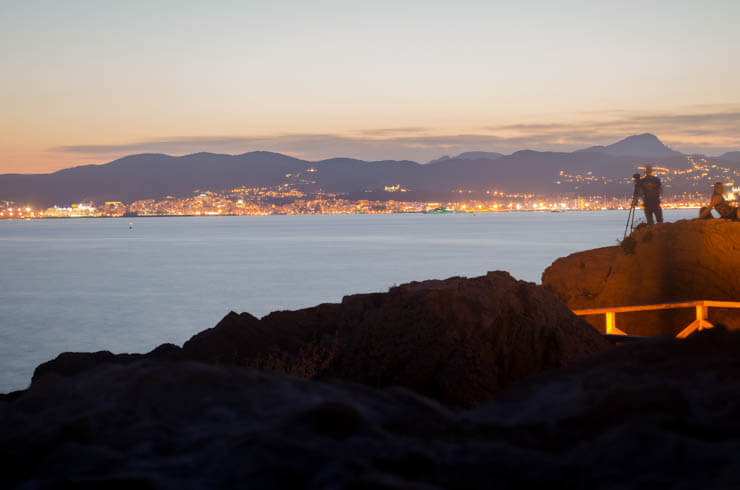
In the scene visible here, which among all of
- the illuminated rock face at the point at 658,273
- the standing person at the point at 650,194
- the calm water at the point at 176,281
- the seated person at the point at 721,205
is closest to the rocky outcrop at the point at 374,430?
the illuminated rock face at the point at 658,273

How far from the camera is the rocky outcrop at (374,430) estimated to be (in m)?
2.42

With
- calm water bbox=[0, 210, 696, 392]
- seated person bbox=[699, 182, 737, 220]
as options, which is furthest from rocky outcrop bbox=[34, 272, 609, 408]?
calm water bbox=[0, 210, 696, 392]

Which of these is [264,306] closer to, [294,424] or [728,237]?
[728,237]

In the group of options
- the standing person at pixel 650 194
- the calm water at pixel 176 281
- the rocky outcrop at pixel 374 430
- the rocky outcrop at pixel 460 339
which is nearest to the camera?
the rocky outcrop at pixel 374 430

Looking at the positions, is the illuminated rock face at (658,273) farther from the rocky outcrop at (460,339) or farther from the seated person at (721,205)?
the rocky outcrop at (460,339)

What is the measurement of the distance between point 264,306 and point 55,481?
39566 mm

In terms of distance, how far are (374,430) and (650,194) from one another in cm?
2104

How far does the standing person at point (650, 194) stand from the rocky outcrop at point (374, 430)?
19.0 meters

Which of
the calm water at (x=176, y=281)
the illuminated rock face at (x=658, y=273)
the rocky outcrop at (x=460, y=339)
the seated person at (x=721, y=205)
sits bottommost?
the calm water at (x=176, y=281)

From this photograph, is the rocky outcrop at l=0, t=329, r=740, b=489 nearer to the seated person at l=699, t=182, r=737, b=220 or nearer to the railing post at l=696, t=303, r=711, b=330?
the railing post at l=696, t=303, r=711, b=330

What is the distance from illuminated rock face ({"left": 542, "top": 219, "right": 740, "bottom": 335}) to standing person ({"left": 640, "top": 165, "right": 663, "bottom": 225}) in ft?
3.92

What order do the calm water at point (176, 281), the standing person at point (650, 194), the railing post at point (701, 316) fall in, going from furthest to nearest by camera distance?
the calm water at point (176, 281) → the standing person at point (650, 194) → the railing post at point (701, 316)

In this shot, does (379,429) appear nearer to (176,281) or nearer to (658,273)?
(658,273)

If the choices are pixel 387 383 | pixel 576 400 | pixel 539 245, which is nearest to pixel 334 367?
pixel 387 383
